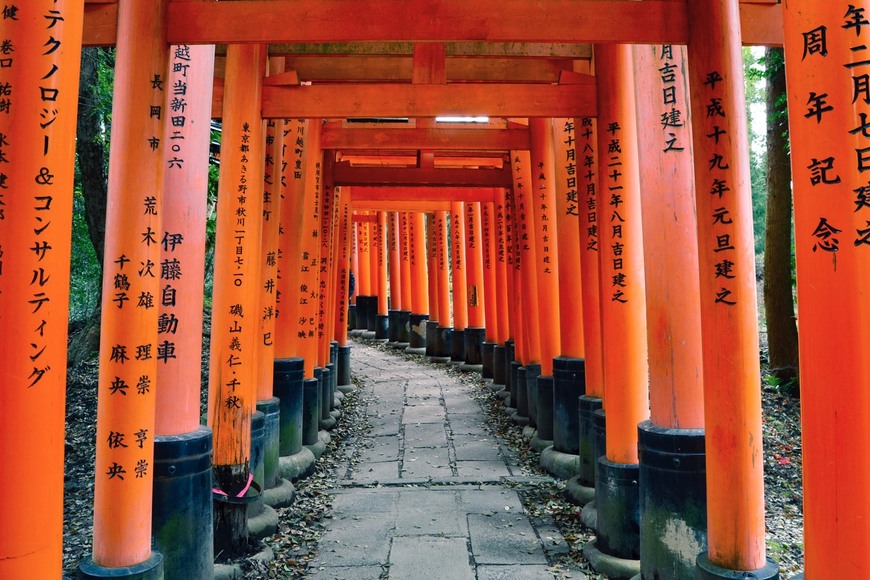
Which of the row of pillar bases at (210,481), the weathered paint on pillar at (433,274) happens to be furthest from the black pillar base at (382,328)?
the row of pillar bases at (210,481)

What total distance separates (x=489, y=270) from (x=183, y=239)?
9.70 m

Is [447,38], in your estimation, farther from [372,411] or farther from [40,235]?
[372,411]

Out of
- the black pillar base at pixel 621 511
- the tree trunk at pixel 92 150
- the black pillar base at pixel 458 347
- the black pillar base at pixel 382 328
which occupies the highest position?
the tree trunk at pixel 92 150

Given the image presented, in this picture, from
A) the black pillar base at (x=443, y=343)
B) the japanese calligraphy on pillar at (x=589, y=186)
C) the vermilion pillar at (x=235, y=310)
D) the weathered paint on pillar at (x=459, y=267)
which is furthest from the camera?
the black pillar base at (x=443, y=343)

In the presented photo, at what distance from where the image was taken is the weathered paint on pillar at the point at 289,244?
6.64 meters

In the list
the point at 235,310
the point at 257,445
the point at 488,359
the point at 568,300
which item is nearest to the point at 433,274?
the point at 488,359

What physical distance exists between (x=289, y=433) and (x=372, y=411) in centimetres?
361

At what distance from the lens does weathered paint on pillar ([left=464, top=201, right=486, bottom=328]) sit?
13.8 meters

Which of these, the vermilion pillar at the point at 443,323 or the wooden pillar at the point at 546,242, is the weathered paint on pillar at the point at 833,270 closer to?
the wooden pillar at the point at 546,242

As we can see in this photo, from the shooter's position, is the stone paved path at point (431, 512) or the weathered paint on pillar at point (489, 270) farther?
the weathered paint on pillar at point (489, 270)

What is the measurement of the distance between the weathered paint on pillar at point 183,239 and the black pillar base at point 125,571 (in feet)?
2.67

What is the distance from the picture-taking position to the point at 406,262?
1930cm

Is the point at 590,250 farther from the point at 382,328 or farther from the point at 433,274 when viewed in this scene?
the point at 382,328

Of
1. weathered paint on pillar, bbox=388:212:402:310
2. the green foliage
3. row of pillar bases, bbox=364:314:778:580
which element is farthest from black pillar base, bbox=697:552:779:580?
weathered paint on pillar, bbox=388:212:402:310
